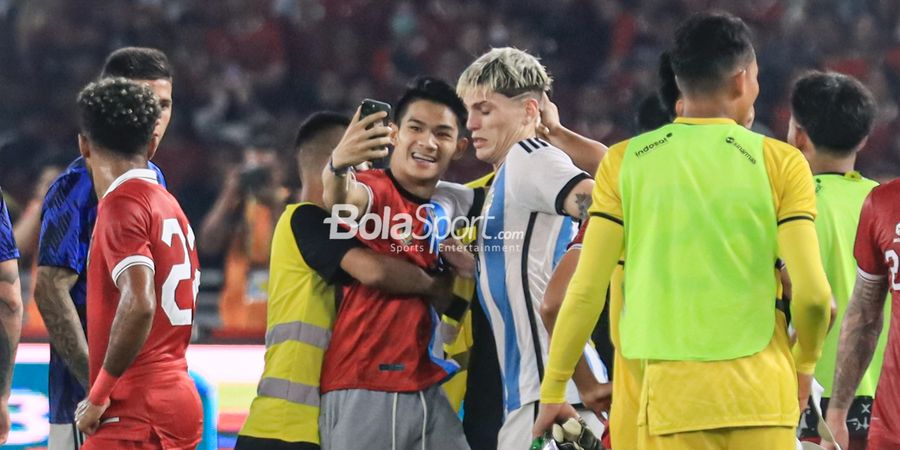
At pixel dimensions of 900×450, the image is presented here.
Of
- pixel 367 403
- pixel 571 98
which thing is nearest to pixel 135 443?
pixel 367 403

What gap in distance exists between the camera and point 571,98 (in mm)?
13727

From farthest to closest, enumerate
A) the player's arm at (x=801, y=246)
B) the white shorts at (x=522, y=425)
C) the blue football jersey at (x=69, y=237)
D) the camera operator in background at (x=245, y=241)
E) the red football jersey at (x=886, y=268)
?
the camera operator in background at (x=245, y=241) < the blue football jersey at (x=69, y=237) < the white shorts at (x=522, y=425) < the red football jersey at (x=886, y=268) < the player's arm at (x=801, y=246)

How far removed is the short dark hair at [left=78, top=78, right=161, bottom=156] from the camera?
416 cm

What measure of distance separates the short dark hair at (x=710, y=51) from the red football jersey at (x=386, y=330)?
1.53m

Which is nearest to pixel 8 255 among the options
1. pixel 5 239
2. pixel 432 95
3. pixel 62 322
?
pixel 5 239

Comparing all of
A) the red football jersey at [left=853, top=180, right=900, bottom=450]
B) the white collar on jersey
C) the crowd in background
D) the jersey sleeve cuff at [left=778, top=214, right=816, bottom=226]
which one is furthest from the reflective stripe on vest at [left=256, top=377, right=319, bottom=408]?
the crowd in background

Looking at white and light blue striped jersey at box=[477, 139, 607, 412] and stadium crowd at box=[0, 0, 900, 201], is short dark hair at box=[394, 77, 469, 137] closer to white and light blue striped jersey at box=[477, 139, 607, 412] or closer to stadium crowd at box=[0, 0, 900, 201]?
white and light blue striped jersey at box=[477, 139, 607, 412]

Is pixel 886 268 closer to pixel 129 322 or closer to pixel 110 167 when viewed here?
pixel 129 322

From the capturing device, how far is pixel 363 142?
4.16m

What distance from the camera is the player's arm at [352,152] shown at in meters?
4.16

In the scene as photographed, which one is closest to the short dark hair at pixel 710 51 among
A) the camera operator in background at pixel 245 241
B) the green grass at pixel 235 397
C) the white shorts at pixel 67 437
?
the white shorts at pixel 67 437

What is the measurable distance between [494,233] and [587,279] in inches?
43.6

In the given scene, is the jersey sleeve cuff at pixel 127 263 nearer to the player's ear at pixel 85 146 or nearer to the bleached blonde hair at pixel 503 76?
the player's ear at pixel 85 146

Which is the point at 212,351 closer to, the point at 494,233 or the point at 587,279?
the point at 494,233
